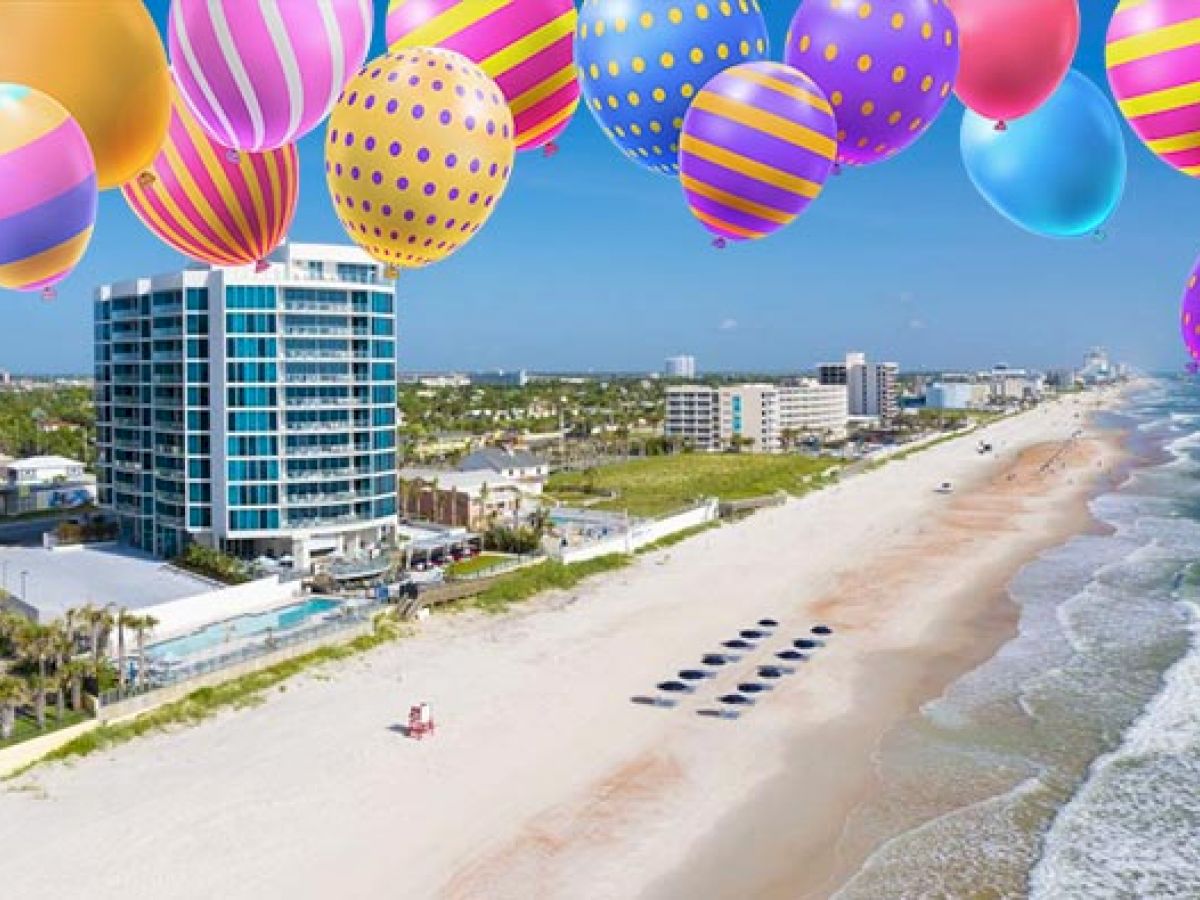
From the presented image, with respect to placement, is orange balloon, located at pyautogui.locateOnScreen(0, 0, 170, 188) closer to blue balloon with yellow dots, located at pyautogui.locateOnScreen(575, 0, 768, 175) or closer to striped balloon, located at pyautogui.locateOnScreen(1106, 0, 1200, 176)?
blue balloon with yellow dots, located at pyautogui.locateOnScreen(575, 0, 768, 175)

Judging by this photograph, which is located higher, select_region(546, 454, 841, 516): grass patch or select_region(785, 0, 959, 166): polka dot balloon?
select_region(785, 0, 959, 166): polka dot balloon

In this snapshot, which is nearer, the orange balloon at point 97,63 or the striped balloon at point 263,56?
the orange balloon at point 97,63

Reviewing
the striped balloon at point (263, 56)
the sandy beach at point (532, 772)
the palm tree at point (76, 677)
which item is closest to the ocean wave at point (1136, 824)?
the sandy beach at point (532, 772)

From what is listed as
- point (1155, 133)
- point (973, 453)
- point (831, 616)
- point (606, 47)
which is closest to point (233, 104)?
point (606, 47)

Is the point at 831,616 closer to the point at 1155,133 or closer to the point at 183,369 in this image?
the point at 183,369

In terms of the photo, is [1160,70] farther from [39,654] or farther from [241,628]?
[241,628]

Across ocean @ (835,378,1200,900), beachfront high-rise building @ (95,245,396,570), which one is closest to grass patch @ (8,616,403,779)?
beachfront high-rise building @ (95,245,396,570)

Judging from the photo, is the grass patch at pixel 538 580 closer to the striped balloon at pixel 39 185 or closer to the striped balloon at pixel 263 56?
the striped balloon at pixel 263 56
